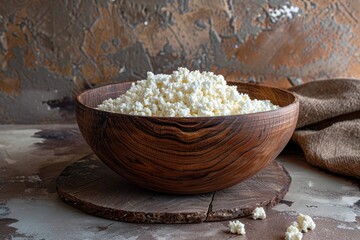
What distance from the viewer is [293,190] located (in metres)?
1.04

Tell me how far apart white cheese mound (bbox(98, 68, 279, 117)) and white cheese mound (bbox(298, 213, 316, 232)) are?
0.20 meters

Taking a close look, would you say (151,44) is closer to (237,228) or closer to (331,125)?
(331,125)

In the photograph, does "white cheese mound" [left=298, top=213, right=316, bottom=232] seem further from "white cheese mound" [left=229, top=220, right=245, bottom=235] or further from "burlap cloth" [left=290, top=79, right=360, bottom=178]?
"burlap cloth" [left=290, top=79, right=360, bottom=178]

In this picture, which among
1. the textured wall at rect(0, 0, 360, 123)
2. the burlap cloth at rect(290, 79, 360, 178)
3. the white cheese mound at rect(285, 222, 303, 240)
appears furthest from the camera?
the textured wall at rect(0, 0, 360, 123)

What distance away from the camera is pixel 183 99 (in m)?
0.90

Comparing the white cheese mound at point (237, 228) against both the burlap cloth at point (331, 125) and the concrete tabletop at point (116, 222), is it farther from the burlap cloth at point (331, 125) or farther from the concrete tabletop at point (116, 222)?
the burlap cloth at point (331, 125)

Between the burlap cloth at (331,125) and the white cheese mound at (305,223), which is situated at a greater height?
the burlap cloth at (331,125)

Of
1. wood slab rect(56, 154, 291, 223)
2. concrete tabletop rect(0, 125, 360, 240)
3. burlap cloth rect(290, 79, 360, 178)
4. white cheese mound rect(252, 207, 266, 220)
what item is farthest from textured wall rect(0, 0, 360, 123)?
white cheese mound rect(252, 207, 266, 220)

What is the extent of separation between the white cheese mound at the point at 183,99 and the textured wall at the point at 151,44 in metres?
0.59

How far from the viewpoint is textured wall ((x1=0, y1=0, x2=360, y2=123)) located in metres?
1.54

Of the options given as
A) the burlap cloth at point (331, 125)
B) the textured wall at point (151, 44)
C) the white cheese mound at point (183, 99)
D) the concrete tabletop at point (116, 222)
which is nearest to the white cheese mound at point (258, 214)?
the concrete tabletop at point (116, 222)

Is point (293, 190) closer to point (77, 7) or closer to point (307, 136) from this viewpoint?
point (307, 136)

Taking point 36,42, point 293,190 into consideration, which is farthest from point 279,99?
point 36,42

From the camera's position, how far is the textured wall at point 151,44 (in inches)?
60.4
